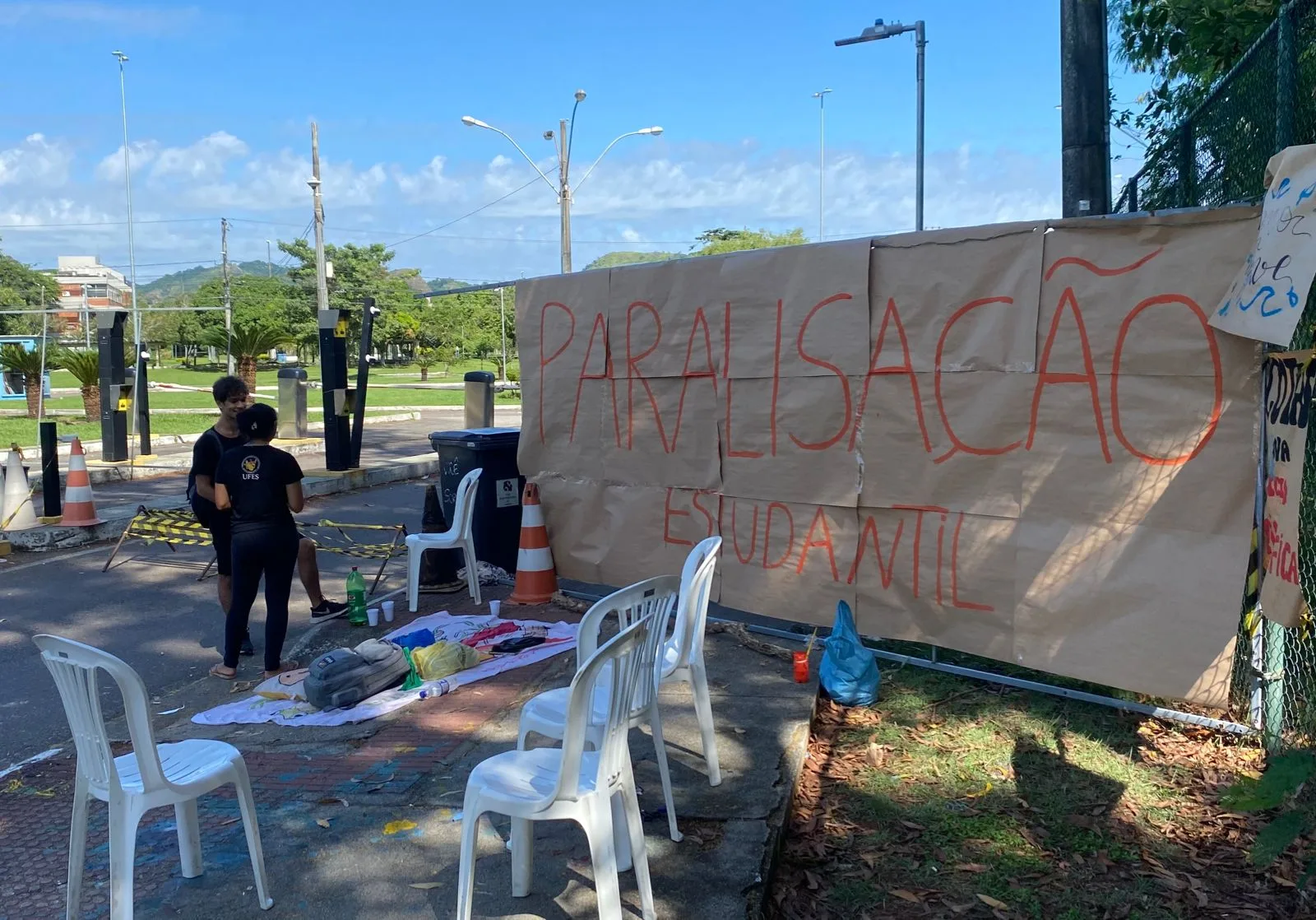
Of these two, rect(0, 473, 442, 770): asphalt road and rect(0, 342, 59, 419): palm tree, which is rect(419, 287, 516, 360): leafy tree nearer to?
rect(0, 342, 59, 419): palm tree

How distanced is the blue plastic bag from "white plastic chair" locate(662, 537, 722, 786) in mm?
1105

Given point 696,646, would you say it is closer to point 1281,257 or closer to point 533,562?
point 1281,257

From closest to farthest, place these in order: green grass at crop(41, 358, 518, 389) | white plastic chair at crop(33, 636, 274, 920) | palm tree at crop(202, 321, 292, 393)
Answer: white plastic chair at crop(33, 636, 274, 920) → palm tree at crop(202, 321, 292, 393) → green grass at crop(41, 358, 518, 389)

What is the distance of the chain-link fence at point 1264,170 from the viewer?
3766mm

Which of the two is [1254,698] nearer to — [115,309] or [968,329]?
[968,329]

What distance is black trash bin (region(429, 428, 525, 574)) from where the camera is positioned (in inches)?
301

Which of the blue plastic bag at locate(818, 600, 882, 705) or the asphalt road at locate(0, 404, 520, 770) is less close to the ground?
the blue plastic bag at locate(818, 600, 882, 705)

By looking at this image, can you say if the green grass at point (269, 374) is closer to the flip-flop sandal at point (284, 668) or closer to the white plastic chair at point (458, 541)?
the white plastic chair at point (458, 541)

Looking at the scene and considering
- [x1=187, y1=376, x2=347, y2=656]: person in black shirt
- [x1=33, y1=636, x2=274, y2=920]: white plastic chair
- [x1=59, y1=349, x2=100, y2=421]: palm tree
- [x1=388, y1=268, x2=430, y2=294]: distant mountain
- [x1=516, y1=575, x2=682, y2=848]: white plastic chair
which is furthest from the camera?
[x1=388, y1=268, x2=430, y2=294]: distant mountain

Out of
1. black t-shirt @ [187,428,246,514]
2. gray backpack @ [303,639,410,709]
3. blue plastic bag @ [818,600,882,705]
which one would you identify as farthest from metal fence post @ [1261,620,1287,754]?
black t-shirt @ [187,428,246,514]

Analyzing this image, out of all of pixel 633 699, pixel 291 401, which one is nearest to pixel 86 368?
pixel 291 401

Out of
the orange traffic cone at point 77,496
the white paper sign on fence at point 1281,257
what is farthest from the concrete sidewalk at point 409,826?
the orange traffic cone at point 77,496

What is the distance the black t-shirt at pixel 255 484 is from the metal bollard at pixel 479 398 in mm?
9638

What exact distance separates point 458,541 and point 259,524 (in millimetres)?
1822
